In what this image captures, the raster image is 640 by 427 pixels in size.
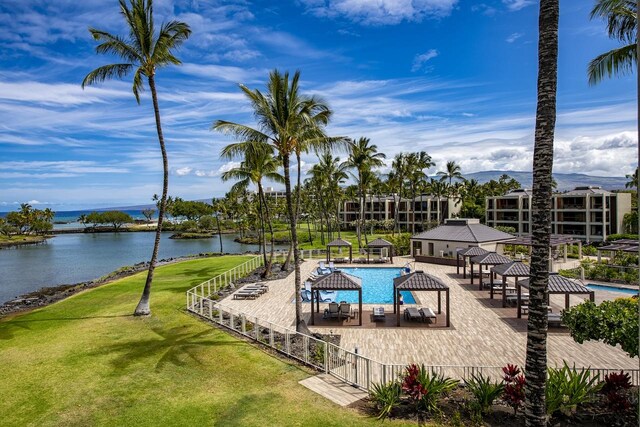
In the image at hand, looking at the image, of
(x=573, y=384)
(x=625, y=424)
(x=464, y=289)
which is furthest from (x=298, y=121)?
(x=464, y=289)

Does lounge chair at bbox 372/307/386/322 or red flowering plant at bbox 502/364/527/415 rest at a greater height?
red flowering plant at bbox 502/364/527/415

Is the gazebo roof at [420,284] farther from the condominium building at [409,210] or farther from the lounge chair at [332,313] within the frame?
the condominium building at [409,210]

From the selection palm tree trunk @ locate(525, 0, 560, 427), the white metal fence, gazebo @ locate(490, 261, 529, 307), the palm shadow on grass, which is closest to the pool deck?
the white metal fence

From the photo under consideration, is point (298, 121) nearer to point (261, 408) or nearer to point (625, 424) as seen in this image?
point (261, 408)

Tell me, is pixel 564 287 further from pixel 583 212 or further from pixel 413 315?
pixel 583 212

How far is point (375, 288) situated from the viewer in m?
26.9

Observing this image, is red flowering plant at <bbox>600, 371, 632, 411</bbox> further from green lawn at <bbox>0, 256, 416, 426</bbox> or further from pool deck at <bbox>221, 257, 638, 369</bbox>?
green lawn at <bbox>0, 256, 416, 426</bbox>

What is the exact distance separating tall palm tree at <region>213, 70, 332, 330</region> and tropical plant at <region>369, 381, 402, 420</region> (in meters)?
5.78

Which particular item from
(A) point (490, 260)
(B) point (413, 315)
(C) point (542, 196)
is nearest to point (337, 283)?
(B) point (413, 315)

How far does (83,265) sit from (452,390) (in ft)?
168

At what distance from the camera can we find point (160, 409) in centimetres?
976

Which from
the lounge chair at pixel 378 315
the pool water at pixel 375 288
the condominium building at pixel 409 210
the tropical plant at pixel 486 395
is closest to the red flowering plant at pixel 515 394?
the tropical plant at pixel 486 395

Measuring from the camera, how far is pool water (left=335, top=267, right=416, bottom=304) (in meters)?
23.7

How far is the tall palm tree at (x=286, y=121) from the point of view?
50.4 feet
